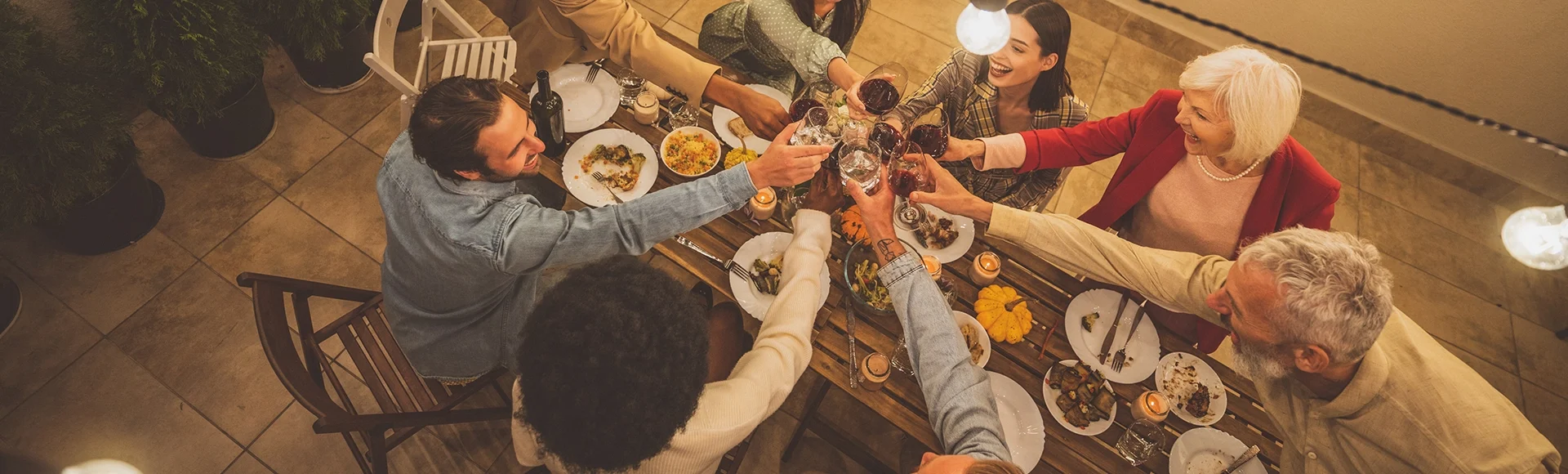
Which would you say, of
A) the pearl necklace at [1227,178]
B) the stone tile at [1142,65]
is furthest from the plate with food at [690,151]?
the stone tile at [1142,65]

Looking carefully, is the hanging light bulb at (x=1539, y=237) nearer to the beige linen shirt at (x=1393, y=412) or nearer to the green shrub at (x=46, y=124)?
the beige linen shirt at (x=1393, y=412)

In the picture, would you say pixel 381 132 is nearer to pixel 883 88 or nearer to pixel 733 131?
pixel 733 131

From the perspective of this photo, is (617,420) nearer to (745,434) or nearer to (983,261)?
(745,434)

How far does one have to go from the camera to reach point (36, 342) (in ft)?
9.89

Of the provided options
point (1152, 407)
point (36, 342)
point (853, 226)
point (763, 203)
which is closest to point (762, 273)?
point (763, 203)

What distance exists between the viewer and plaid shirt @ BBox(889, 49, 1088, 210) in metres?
2.76

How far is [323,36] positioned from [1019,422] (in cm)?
345

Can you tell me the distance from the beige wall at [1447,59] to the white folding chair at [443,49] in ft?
13.5

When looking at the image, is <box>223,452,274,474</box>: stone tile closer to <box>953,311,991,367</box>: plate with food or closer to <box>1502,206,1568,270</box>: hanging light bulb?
<box>953,311,991,367</box>: plate with food

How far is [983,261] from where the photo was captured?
7.44 ft

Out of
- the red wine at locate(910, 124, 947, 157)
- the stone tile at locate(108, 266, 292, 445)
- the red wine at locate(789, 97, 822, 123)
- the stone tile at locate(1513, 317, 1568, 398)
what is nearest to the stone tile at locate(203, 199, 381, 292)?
the stone tile at locate(108, 266, 292, 445)

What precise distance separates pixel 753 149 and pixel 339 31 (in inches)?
98.1

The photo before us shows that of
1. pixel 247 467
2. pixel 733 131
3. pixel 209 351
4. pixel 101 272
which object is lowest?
pixel 247 467

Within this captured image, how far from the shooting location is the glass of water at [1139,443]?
2.03m
